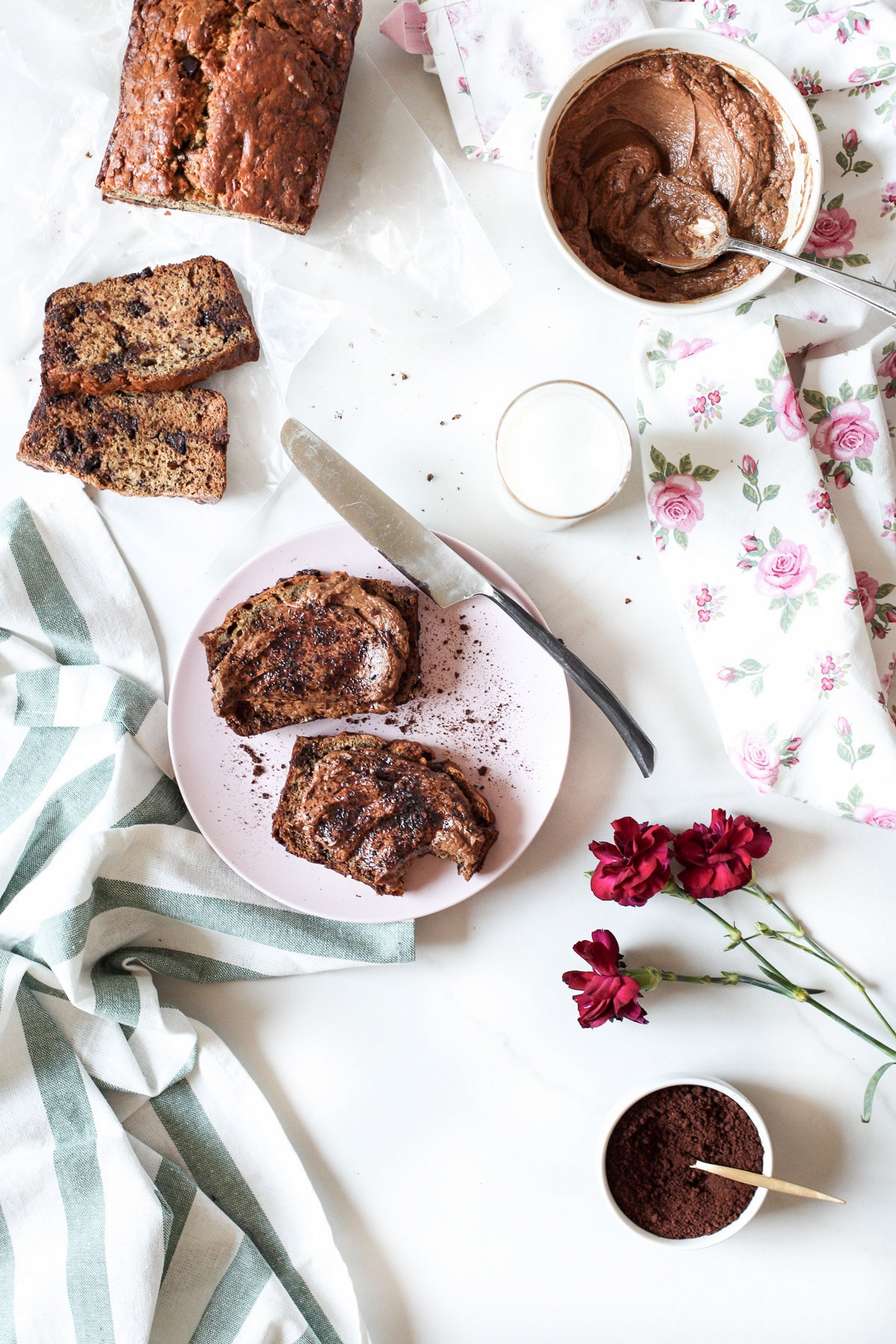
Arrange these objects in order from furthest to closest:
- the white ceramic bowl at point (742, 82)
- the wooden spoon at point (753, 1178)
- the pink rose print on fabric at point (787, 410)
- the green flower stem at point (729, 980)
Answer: the green flower stem at point (729, 980) < the pink rose print on fabric at point (787, 410) < the wooden spoon at point (753, 1178) < the white ceramic bowl at point (742, 82)

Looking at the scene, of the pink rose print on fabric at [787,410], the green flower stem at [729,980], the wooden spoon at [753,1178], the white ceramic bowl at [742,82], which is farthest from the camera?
the green flower stem at [729,980]

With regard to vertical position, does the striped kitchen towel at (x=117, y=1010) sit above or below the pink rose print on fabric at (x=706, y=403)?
below

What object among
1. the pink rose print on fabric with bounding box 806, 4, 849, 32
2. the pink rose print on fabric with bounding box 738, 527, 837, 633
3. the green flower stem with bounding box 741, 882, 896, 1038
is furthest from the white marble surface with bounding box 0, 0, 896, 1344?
the pink rose print on fabric with bounding box 806, 4, 849, 32

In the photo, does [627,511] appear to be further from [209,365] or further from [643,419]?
[209,365]

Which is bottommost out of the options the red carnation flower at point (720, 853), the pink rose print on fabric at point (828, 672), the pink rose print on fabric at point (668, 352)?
the red carnation flower at point (720, 853)

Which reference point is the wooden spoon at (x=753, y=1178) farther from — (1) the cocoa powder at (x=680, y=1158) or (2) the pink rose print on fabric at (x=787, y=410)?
(2) the pink rose print on fabric at (x=787, y=410)

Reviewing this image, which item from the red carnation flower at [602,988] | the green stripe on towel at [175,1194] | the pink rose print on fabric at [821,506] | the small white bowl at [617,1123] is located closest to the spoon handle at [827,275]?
the pink rose print on fabric at [821,506]

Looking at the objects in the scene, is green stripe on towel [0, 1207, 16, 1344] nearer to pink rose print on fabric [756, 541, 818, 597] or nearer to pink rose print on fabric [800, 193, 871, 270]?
pink rose print on fabric [756, 541, 818, 597]
